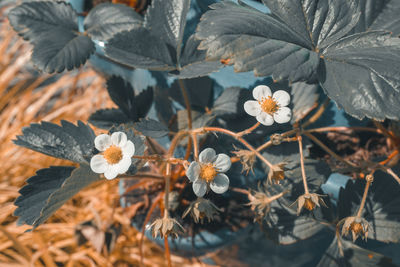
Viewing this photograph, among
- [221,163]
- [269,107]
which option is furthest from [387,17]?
[221,163]

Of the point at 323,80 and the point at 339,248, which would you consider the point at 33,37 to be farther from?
the point at 339,248

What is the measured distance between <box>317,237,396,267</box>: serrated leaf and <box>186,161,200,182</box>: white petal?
1.00ft

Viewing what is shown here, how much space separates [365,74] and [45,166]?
3.23 feet

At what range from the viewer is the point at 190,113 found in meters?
0.71

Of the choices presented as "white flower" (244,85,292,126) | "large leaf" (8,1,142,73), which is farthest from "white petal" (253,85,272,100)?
"large leaf" (8,1,142,73)

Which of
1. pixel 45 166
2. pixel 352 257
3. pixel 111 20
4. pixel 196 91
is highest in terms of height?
pixel 111 20

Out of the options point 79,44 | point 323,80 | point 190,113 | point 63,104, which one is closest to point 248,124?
point 190,113

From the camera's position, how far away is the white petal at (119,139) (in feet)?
1.77

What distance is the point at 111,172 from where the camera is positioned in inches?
20.3

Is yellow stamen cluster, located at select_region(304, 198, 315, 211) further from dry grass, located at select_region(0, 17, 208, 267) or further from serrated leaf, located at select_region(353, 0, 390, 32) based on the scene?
dry grass, located at select_region(0, 17, 208, 267)

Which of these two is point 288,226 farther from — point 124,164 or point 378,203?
point 124,164

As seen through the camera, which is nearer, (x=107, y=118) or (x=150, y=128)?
(x=150, y=128)

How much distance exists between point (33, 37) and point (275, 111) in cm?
47

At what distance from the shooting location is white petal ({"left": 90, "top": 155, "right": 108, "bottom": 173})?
52 centimetres
